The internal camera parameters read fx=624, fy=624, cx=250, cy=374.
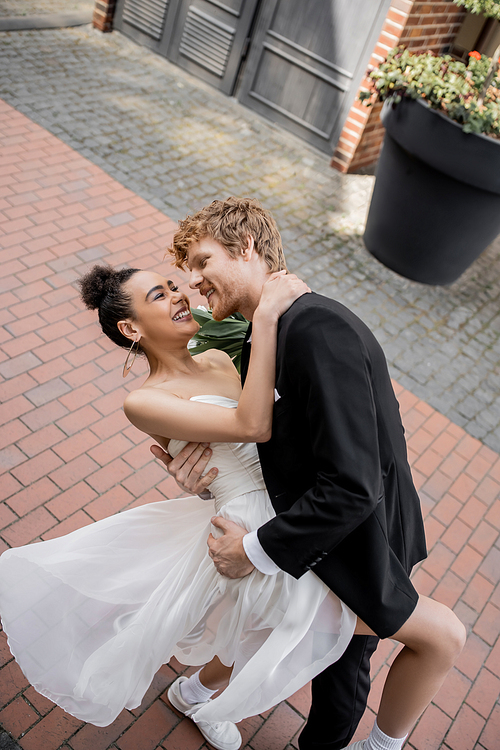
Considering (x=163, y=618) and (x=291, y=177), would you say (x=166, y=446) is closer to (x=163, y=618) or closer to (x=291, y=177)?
(x=163, y=618)

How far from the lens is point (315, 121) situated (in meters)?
7.75

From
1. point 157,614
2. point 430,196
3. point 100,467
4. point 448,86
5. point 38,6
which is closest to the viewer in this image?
point 157,614

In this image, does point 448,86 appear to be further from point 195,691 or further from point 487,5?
point 195,691

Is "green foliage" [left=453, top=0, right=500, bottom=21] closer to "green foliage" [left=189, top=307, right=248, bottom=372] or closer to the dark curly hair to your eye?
"green foliage" [left=189, top=307, right=248, bottom=372]

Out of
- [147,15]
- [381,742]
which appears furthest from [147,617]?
[147,15]

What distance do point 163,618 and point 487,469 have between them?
3.14m

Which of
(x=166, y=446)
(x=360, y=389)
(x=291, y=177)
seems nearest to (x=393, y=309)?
(x=291, y=177)

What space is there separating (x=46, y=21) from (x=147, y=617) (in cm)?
901

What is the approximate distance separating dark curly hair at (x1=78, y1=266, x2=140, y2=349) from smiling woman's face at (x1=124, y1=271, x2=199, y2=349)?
1.2 inches

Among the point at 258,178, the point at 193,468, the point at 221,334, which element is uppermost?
the point at 221,334

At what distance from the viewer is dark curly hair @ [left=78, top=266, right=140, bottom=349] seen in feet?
7.61

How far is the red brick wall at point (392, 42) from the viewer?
22.1 ft

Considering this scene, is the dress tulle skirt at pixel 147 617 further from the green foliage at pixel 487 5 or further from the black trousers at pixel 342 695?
the green foliage at pixel 487 5

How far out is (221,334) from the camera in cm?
269
